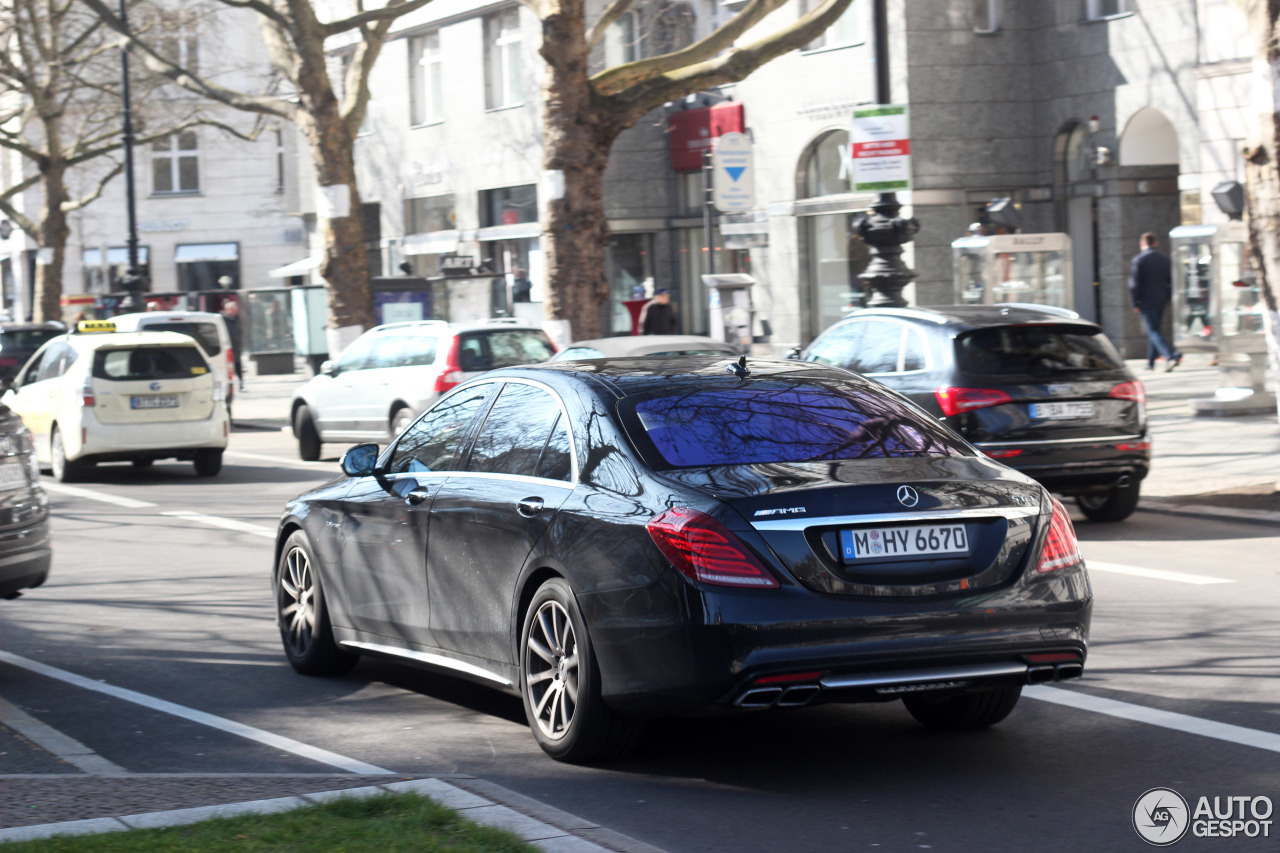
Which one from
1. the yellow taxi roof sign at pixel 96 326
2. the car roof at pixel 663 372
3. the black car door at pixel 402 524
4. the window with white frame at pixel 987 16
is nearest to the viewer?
the car roof at pixel 663 372

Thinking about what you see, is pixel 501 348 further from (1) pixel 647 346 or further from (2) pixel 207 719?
(2) pixel 207 719

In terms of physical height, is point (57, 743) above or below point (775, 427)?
below

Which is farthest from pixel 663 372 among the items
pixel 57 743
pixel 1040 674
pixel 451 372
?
pixel 451 372

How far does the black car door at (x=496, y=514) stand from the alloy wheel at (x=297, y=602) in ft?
4.36

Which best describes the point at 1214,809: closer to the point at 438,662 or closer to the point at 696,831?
the point at 696,831

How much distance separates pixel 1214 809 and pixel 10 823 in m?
3.66

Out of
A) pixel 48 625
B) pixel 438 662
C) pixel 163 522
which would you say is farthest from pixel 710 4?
pixel 438 662

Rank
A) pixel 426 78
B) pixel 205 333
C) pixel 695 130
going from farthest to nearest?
1. pixel 426 78
2. pixel 695 130
3. pixel 205 333

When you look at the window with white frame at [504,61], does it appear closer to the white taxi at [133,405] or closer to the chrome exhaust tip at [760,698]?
the white taxi at [133,405]

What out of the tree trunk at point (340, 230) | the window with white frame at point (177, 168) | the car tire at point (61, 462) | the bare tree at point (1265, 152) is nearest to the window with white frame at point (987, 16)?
the tree trunk at point (340, 230)

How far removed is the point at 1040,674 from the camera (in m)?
5.98

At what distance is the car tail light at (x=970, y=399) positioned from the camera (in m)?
12.5

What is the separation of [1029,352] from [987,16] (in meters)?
20.1

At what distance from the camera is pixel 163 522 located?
15125 mm
